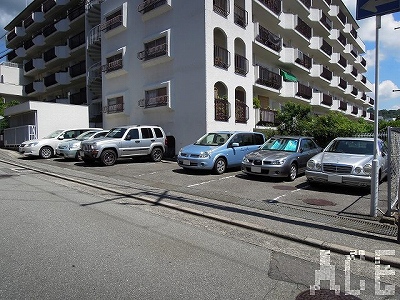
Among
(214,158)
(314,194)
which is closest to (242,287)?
(314,194)

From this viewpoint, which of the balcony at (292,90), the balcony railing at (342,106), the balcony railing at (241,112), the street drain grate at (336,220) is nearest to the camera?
the street drain grate at (336,220)

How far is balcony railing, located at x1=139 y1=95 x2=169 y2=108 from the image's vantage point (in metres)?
19.1

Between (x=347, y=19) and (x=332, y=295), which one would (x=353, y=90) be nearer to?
(x=347, y=19)

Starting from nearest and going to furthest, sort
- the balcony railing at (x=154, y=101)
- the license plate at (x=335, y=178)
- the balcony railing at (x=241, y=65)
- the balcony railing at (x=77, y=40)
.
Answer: the license plate at (x=335, y=178), the balcony railing at (x=154, y=101), the balcony railing at (x=241, y=65), the balcony railing at (x=77, y=40)

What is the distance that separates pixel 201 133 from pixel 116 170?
5620 millimetres

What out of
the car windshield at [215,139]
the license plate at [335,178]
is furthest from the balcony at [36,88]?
the license plate at [335,178]

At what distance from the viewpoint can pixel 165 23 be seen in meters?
19.3

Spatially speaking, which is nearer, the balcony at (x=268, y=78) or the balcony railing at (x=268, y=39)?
the balcony at (x=268, y=78)

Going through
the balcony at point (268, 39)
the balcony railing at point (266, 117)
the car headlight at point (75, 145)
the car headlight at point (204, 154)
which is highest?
the balcony at point (268, 39)

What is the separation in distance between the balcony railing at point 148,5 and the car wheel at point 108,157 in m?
9.92

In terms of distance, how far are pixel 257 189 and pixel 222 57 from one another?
1141 cm

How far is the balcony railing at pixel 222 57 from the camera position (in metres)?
18.1

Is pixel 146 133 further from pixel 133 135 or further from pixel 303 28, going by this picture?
pixel 303 28

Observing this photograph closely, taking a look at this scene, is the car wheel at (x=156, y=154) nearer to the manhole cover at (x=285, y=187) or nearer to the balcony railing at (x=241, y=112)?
the balcony railing at (x=241, y=112)
